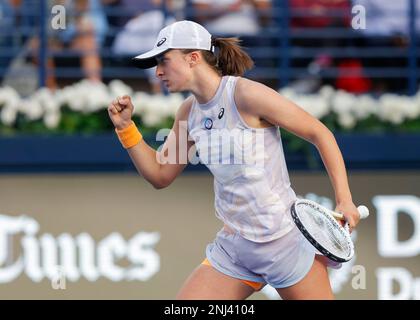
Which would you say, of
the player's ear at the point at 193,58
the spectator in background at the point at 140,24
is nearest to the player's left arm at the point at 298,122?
the player's ear at the point at 193,58

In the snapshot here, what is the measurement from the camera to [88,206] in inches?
305

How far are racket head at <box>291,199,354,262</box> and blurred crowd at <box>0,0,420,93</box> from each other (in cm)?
339

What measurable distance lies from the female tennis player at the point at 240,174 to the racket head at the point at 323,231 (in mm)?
256

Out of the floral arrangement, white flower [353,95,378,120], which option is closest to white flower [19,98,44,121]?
the floral arrangement

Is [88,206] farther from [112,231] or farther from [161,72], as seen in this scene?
[161,72]

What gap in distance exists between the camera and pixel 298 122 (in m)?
4.91

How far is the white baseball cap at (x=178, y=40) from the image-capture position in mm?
5031

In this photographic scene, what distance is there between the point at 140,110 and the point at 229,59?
2772mm

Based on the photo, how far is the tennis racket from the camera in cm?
469

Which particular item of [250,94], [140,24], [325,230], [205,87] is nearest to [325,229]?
[325,230]

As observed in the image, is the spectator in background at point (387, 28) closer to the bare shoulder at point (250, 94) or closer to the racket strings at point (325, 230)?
the bare shoulder at point (250, 94)

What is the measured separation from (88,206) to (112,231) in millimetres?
225

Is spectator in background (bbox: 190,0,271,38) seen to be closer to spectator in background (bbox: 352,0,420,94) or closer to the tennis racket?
spectator in background (bbox: 352,0,420,94)
